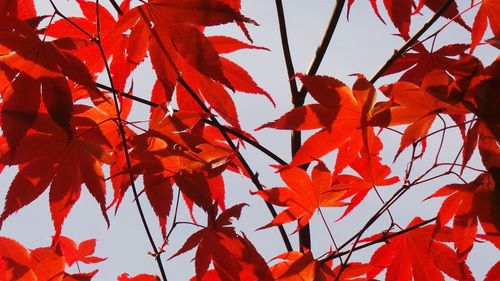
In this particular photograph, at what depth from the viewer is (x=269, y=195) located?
100cm

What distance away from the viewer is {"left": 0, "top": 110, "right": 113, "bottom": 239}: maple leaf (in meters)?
0.92

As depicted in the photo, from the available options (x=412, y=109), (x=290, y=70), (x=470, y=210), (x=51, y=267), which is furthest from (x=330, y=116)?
(x=51, y=267)

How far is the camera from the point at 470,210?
2.93ft

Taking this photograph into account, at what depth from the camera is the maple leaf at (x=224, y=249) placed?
3.23 ft

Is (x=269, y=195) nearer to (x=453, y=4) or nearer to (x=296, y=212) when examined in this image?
(x=296, y=212)

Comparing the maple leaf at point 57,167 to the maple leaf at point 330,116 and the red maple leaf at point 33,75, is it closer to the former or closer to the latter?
the red maple leaf at point 33,75

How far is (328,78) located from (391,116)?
0.34ft

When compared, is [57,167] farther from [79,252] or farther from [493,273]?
[493,273]

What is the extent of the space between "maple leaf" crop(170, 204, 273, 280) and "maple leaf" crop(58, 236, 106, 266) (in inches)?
17.2

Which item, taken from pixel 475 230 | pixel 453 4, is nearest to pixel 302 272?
pixel 475 230

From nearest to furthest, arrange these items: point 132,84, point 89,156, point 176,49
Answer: point 176,49 → point 89,156 → point 132,84

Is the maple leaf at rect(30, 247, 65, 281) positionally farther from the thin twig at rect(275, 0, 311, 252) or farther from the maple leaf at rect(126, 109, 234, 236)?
the thin twig at rect(275, 0, 311, 252)

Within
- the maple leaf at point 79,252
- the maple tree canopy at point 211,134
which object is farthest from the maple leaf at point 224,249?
the maple leaf at point 79,252

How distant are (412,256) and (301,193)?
0.22 meters
